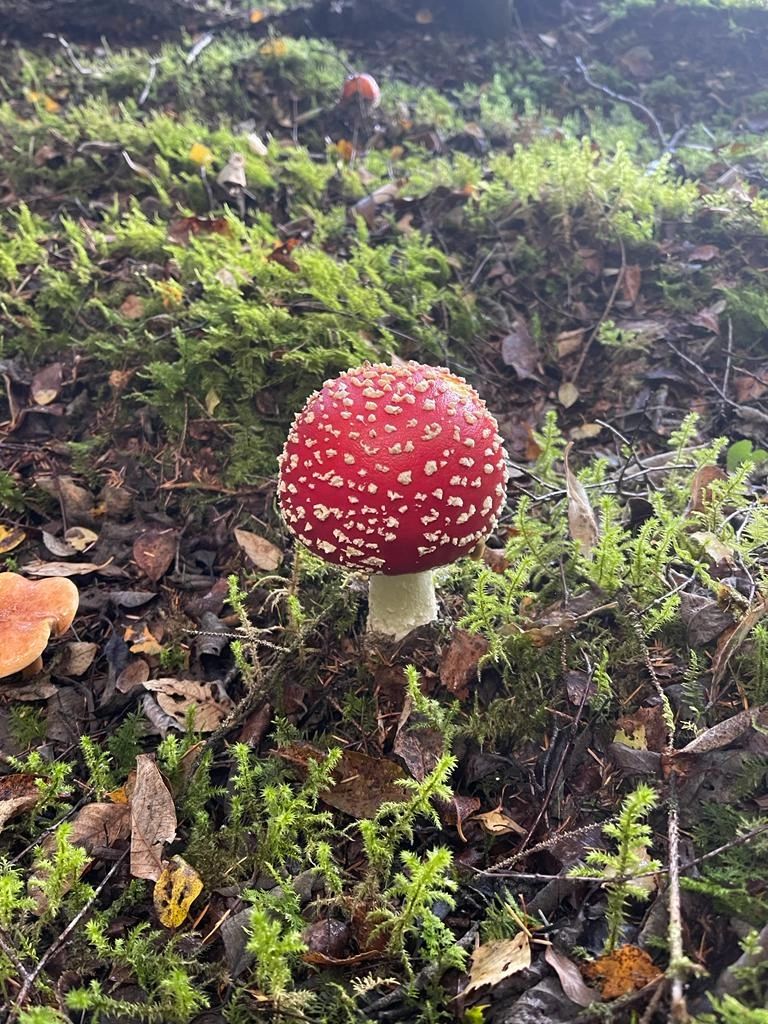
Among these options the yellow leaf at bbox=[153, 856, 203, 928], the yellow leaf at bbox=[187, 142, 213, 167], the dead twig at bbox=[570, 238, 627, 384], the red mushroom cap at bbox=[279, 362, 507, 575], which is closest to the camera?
the yellow leaf at bbox=[153, 856, 203, 928]

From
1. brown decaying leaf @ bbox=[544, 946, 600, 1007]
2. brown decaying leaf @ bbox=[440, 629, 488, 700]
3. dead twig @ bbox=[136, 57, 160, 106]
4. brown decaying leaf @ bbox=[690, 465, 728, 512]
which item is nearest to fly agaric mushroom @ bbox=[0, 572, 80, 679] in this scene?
brown decaying leaf @ bbox=[440, 629, 488, 700]

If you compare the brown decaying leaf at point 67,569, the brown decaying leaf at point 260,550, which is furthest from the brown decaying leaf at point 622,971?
the brown decaying leaf at point 67,569

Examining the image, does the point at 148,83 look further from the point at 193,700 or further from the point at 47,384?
the point at 193,700

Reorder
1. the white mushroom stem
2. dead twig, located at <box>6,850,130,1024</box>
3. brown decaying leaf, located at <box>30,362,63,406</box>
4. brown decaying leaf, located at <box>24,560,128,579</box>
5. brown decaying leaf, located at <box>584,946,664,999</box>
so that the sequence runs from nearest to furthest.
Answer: brown decaying leaf, located at <box>584,946,664,999</box>
dead twig, located at <box>6,850,130,1024</box>
the white mushroom stem
brown decaying leaf, located at <box>24,560,128,579</box>
brown decaying leaf, located at <box>30,362,63,406</box>

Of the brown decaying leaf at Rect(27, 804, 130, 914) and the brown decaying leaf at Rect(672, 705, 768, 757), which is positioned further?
the brown decaying leaf at Rect(27, 804, 130, 914)

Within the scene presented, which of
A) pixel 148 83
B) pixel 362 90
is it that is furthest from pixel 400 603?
pixel 148 83

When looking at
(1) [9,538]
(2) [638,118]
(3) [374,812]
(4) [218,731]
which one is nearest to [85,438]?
(1) [9,538]

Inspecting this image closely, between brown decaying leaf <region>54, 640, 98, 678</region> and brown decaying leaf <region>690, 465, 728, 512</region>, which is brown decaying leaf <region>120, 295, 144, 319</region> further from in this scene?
brown decaying leaf <region>690, 465, 728, 512</region>
